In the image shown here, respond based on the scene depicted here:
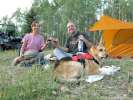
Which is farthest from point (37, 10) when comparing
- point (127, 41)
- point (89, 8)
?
point (127, 41)

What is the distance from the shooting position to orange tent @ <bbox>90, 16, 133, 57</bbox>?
13.0 metres

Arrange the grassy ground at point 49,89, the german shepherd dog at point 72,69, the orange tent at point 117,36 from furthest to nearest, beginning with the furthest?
the orange tent at point 117,36, the german shepherd dog at point 72,69, the grassy ground at point 49,89

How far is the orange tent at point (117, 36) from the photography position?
42.5ft

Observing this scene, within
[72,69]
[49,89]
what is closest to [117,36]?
[72,69]

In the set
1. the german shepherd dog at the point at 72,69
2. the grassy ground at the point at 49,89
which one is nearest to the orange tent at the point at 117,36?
the german shepherd dog at the point at 72,69

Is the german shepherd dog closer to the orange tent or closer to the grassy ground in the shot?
the grassy ground

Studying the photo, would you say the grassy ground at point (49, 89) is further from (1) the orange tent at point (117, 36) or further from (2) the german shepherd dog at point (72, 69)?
(1) the orange tent at point (117, 36)

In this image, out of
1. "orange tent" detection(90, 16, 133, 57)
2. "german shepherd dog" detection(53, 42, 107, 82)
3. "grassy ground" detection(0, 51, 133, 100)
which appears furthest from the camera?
"orange tent" detection(90, 16, 133, 57)

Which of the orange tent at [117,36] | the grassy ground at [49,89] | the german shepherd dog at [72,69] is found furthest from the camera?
the orange tent at [117,36]

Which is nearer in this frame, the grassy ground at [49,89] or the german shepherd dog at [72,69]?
the grassy ground at [49,89]

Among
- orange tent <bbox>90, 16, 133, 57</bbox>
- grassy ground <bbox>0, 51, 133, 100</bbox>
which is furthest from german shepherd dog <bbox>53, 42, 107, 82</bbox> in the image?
orange tent <bbox>90, 16, 133, 57</bbox>

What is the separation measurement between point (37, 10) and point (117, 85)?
3928cm

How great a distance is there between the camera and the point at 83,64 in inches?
251

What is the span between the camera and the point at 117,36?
13398mm
